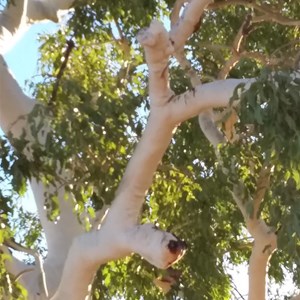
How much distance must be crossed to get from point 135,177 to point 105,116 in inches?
23.2

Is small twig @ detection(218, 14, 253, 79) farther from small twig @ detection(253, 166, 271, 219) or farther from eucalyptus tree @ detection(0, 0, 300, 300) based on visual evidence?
small twig @ detection(253, 166, 271, 219)

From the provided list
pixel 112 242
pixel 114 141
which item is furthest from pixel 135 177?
pixel 114 141

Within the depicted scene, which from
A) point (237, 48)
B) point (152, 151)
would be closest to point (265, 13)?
point (237, 48)

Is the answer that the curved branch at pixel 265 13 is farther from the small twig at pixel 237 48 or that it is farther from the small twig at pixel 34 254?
the small twig at pixel 34 254

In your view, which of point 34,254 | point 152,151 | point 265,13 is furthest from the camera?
point 265,13

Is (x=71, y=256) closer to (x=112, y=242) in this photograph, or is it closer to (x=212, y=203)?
(x=112, y=242)

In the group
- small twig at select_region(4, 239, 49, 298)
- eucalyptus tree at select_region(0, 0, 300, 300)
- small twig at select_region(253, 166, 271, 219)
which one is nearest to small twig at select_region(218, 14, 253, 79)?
eucalyptus tree at select_region(0, 0, 300, 300)

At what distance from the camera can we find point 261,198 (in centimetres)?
567

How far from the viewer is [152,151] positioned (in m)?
4.59

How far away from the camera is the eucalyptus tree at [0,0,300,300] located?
4281 mm

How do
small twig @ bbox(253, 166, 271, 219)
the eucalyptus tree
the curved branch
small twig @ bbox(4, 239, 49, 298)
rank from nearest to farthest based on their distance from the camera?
the eucalyptus tree, small twig @ bbox(4, 239, 49, 298), small twig @ bbox(253, 166, 271, 219), the curved branch

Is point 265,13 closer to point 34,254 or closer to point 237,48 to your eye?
point 237,48

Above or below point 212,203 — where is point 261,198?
below

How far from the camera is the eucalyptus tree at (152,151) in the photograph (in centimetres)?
428
